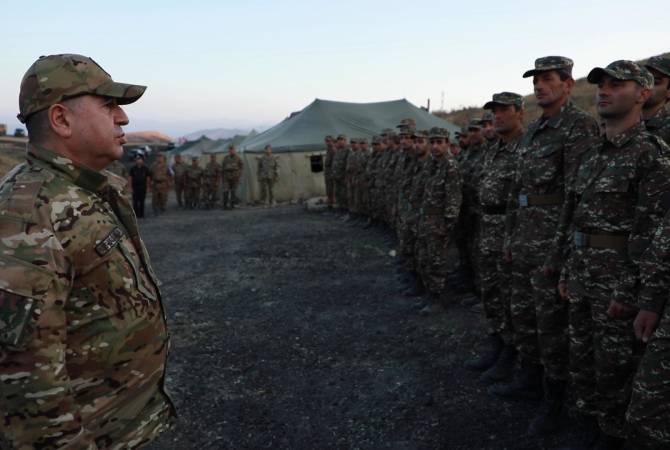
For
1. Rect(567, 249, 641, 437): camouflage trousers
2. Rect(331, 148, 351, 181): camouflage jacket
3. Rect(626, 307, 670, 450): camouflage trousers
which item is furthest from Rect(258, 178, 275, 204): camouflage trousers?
Rect(626, 307, 670, 450): camouflage trousers

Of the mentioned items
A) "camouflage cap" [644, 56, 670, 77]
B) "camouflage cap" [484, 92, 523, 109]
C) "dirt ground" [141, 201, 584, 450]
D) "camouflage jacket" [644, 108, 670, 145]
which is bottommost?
"dirt ground" [141, 201, 584, 450]

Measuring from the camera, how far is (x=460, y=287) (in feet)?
21.8

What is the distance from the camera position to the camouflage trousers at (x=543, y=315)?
3.21 metres

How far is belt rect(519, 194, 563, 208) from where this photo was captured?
340 centimetres

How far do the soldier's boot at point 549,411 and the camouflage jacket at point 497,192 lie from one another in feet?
3.74

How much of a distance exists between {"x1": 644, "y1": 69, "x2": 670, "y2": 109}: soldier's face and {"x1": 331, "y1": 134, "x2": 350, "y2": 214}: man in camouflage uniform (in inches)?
392

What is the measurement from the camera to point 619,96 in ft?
8.98

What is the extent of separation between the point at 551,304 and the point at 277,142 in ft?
50.4

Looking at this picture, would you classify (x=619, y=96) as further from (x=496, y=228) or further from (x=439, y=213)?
(x=439, y=213)

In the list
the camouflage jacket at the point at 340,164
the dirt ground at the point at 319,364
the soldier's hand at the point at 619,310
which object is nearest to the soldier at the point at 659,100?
the soldier's hand at the point at 619,310

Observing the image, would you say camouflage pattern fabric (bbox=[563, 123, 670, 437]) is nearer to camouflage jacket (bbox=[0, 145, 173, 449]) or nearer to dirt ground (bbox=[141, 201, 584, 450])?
dirt ground (bbox=[141, 201, 584, 450])

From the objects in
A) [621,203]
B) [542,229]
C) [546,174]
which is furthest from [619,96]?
[542,229]

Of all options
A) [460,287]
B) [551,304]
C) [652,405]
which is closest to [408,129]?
[460,287]

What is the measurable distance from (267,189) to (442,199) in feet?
40.8
